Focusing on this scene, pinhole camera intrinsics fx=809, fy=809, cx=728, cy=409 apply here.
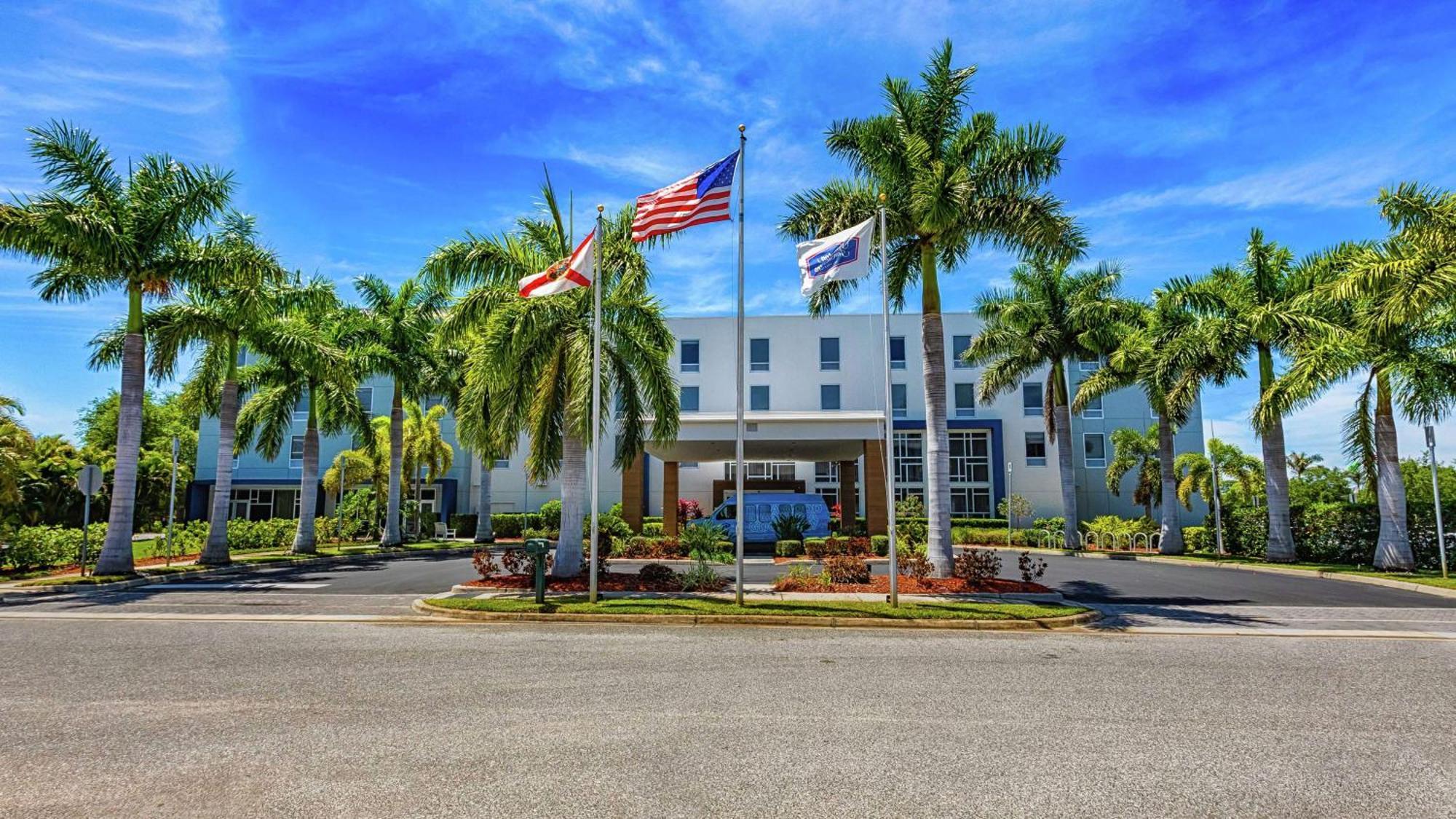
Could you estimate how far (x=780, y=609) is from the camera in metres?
13.1

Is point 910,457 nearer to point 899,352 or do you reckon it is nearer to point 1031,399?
point 899,352

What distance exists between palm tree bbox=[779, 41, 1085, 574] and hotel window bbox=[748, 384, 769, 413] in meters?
28.2

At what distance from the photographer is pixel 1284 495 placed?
23.9m

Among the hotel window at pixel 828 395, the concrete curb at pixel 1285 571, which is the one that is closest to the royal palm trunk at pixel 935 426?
the concrete curb at pixel 1285 571

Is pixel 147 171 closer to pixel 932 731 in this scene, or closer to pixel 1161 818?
pixel 932 731

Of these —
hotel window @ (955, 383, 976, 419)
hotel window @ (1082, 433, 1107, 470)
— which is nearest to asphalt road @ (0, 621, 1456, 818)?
hotel window @ (955, 383, 976, 419)

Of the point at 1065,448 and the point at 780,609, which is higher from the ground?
the point at 1065,448

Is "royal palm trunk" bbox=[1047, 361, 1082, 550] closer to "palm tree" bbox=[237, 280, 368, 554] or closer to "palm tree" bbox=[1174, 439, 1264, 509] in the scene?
"palm tree" bbox=[1174, 439, 1264, 509]

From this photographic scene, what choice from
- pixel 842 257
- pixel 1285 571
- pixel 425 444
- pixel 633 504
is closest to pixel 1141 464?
pixel 1285 571

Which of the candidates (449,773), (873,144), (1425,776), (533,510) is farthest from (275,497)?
(1425,776)

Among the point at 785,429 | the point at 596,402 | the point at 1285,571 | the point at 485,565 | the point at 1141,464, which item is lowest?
the point at 1285,571

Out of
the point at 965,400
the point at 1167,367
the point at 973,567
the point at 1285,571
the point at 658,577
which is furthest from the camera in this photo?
the point at 965,400

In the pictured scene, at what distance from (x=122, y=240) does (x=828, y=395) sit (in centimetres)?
3340

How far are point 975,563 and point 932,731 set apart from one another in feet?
33.4
